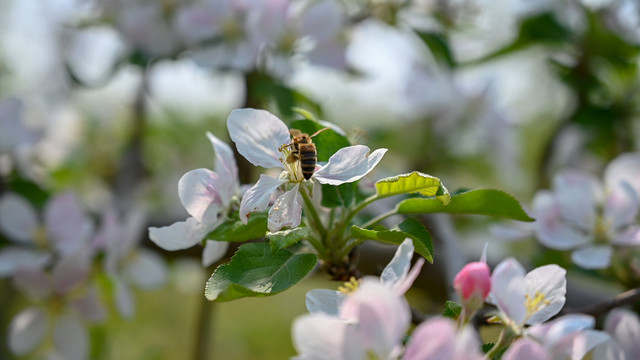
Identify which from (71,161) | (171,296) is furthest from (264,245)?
(171,296)

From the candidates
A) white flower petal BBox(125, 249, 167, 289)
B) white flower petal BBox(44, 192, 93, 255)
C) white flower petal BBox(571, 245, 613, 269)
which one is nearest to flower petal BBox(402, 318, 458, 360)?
white flower petal BBox(571, 245, 613, 269)

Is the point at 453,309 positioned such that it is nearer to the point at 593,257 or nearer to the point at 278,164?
the point at 278,164

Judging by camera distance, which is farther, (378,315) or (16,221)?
(16,221)

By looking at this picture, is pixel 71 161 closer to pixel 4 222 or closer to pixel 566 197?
pixel 4 222

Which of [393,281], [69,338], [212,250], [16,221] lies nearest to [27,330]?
[69,338]

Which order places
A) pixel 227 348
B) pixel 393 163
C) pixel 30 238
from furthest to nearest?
pixel 227 348 < pixel 393 163 < pixel 30 238

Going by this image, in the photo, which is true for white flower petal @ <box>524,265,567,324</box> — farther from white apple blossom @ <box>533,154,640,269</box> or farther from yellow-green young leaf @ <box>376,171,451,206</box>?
white apple blossom @ <box>533,154,640,269</box>
